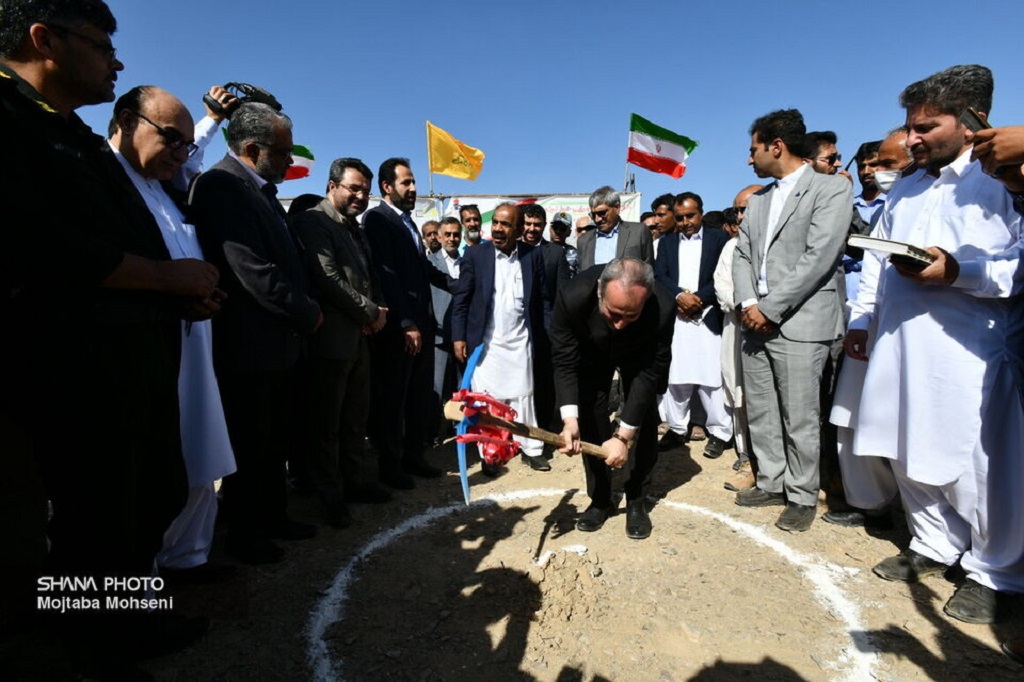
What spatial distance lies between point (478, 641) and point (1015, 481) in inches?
108

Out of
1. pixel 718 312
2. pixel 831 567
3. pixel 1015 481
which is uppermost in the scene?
pixel 718 312

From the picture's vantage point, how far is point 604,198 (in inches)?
222

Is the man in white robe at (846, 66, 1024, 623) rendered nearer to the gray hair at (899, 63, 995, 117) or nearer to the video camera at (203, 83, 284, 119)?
the gray hair at (899, 63, 995, 117)

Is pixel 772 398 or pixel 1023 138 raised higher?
pixel 1023 138

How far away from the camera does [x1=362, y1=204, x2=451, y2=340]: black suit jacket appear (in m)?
4.28

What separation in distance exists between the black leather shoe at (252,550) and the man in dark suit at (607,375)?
1.83 metres

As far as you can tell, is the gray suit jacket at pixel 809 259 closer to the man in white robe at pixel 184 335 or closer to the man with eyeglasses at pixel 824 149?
the man with eyeglasses at pixel 824 149

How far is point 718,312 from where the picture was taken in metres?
5.32

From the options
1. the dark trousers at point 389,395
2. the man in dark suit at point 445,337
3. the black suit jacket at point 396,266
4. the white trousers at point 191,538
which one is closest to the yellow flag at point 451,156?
the man in dark suit at point 445,337

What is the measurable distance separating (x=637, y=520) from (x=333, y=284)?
2.59 m

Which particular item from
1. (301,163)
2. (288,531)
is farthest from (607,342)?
(301,163)

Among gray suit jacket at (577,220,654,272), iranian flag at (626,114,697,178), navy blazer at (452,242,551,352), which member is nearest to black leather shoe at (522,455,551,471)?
navy blazer at (452,242,551,352)

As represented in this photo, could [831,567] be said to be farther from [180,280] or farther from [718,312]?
[180,280]

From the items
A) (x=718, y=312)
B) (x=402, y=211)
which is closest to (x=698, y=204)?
(x=718, y=312)
